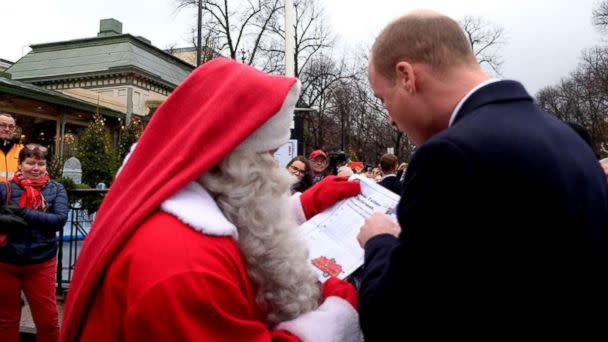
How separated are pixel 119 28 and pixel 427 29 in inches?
1403

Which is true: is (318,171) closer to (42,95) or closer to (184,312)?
(184,312)

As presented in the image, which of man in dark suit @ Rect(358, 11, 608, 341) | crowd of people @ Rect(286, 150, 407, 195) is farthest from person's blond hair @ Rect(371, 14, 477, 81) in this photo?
crowd of people @ Rect(286, 150, 407, 195)

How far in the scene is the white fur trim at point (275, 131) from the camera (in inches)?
60.1

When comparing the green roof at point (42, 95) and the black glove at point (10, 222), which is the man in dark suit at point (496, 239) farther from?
the green roof at point (42, 95)

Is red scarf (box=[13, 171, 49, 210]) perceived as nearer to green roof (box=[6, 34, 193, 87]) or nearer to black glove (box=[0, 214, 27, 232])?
black glove (box=[0, 214, 27, 232])

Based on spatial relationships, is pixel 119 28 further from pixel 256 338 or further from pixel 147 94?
pixel 256 338

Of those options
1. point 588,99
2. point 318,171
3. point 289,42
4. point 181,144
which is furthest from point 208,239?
point 588,99

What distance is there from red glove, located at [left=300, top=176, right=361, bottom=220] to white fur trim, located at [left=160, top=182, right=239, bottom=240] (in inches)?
29.5

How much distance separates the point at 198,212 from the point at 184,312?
0.29m

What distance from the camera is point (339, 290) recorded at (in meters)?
1.64

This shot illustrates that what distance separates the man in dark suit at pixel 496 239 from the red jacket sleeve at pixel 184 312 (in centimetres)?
41

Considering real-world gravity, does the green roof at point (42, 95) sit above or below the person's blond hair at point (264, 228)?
above

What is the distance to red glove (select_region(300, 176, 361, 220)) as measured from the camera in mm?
2070

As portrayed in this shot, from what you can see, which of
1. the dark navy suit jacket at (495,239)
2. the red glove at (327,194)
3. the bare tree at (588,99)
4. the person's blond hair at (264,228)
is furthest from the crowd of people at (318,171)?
the bare tree at (588,99)
